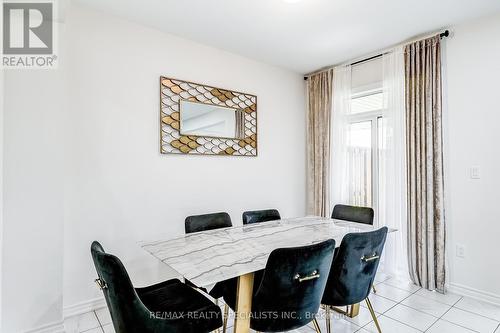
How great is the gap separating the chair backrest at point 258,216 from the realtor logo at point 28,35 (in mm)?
2049

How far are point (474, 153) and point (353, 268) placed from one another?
185 cm

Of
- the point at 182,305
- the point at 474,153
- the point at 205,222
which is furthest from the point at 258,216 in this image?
the point at 474,153

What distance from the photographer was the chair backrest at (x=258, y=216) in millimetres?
2729

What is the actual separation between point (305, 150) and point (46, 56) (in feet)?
10.4

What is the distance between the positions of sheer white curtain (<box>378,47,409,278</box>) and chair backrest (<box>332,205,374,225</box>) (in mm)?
551

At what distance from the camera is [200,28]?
275cm

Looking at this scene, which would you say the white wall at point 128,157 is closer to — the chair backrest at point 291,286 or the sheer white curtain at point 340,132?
the sheer white curtain at point 340,132

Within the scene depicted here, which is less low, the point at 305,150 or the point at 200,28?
the point at 200,28

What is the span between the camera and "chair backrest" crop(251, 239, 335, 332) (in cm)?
138

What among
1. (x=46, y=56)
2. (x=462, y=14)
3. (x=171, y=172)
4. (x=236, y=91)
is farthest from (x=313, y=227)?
(x=46, y=56)

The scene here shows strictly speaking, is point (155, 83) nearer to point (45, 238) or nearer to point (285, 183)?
point (45, 238)

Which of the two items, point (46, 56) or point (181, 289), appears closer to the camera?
point (181, 289)

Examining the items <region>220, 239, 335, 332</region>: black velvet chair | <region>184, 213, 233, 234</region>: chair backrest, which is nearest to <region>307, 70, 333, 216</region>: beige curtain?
<region>184, 213, 233, 234</region>: chair backrest

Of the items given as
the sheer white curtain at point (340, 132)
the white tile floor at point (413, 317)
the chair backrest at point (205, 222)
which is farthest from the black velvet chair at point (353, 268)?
the sheer white curtain at point (340, 132)
